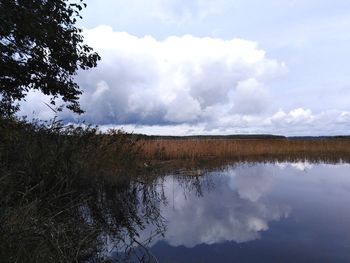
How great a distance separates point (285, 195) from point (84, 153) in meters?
5.43

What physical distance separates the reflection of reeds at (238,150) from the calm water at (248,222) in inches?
260

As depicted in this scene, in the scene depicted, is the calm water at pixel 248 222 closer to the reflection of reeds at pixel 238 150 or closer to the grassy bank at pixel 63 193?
the grassy bank at pixel 63 193

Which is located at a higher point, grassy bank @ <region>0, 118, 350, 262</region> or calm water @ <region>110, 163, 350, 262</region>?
grassy bank @ <region>0, 118, 350, 262</region>

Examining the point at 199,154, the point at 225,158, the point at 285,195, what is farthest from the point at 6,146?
the point at 225,158

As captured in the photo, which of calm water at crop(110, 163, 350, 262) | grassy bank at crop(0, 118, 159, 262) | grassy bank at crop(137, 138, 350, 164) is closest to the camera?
grassy bank at crop(0, 118, 159, 262)

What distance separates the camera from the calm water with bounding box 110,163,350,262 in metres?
5.87

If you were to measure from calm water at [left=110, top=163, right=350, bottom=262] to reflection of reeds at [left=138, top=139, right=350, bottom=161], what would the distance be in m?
6.60

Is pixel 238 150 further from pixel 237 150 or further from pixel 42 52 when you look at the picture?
pixel 42 52

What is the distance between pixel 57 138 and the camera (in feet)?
27.7

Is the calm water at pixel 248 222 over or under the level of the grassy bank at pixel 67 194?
under

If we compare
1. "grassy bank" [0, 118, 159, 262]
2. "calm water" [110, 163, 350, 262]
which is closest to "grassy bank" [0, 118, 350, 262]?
"grassy bank" [0, 118, 159, 262]

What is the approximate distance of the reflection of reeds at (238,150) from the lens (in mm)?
20375

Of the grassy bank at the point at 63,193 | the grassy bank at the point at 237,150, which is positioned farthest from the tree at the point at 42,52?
the grassy bank at the point at 237,150

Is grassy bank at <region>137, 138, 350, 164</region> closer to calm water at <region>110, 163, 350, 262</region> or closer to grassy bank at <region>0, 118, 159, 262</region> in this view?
calm water at <region>110, 163, 350, 262</region>
